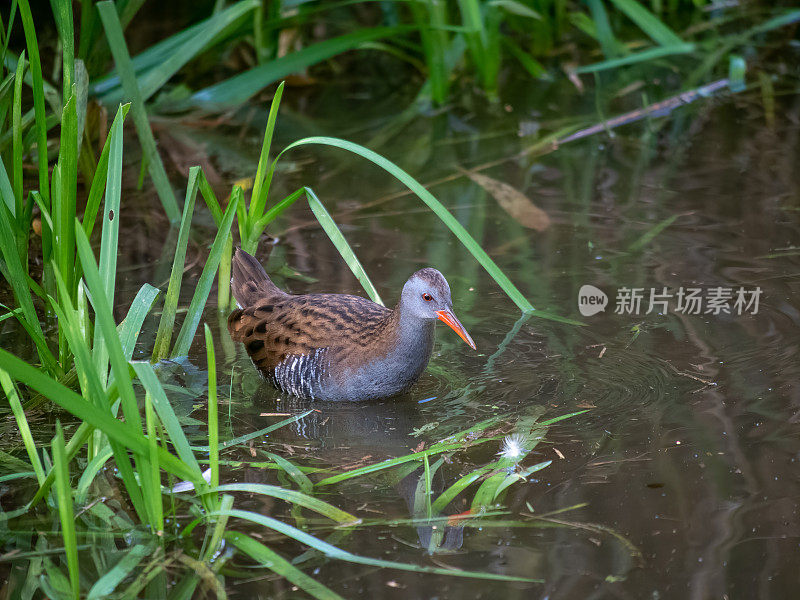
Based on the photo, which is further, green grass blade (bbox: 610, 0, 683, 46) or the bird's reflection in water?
green grass blade (bbox: 610, 0, 683, 46)

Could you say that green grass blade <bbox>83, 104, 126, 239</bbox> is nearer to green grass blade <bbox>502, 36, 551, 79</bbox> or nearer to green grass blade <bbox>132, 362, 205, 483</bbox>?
green grass blade <bbox>132, 362, 205, 483</bbox>

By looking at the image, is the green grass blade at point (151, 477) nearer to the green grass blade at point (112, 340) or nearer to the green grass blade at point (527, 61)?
the green grass blade at point (112, 340)

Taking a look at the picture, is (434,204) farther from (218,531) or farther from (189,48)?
(189,48)

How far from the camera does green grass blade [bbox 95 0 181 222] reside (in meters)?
4.20

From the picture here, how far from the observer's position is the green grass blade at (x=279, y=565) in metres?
2.65

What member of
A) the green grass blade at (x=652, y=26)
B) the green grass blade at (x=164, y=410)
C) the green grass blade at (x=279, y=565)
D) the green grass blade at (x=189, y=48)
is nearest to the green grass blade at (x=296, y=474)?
the green grass blade at (x=279, y=565)

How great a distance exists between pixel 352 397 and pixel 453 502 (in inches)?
34.4

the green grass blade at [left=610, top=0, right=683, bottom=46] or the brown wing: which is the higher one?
the green grass blade at [left=610, top=0, right=683, bottom=46]

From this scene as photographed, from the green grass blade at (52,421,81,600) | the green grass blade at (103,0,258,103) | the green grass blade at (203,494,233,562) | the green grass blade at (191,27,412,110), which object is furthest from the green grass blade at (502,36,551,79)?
the green grass blade at (52,421,81,600)

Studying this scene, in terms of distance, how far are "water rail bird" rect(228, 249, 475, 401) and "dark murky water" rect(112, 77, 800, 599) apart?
0.10 m

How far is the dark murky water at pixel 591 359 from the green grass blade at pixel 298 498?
80 mm

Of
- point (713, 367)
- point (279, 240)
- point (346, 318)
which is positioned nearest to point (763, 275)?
point (713, 367)

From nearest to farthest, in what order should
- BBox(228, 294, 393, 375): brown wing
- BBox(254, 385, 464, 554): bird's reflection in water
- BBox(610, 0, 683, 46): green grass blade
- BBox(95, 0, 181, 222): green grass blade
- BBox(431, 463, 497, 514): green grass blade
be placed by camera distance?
1. BBox(254, 385, 464, 554): bird's reflection in water
2. BBox(431, 463, 497, 514): green grass blade
3. BBox(228, 294, 393, 375): brown wing
4. BBox(95, 0, 181, 222): green grass blade
5. BBox(610, 0, 683, 46): green grass blade

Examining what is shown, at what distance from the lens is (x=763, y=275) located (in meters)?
4.50
